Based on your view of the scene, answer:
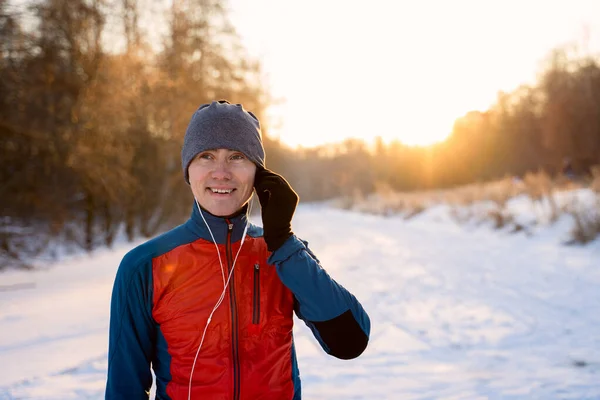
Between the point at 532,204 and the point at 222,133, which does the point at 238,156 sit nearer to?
the point at 222,133

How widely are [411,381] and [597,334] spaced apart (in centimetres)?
186

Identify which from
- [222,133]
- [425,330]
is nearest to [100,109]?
[425,330]

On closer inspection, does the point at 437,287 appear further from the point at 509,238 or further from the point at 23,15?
the point at 23,15

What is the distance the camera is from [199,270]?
168 cm

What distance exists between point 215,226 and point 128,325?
460 mm

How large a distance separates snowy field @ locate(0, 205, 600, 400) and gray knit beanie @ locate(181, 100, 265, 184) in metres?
1.84

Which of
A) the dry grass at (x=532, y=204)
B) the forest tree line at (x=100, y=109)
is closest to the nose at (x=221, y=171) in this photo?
the forest tree line at (x=100, y=109)

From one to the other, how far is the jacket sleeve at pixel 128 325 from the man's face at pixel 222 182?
32 centimetres

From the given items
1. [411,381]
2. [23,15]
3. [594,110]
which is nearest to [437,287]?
[411,381]

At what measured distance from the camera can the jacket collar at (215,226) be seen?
175 centimetres

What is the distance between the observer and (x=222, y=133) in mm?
→ 1772

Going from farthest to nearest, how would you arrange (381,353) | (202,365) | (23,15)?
1. (23,15)
2. (381,353)
3. (202,365)

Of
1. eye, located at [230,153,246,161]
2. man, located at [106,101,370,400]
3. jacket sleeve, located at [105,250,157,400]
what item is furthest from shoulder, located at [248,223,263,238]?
jacket sleeve, located at [105,250,157,400]

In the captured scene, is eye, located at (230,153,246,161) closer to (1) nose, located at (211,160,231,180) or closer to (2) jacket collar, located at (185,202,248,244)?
(1) nose, located at (211,160,231,180)
